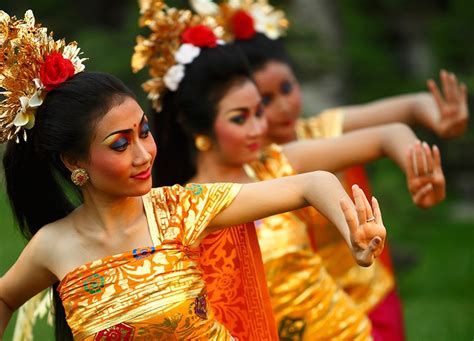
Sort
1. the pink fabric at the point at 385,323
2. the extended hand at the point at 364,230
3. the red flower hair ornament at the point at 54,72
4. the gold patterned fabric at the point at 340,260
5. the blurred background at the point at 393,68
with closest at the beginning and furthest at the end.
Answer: the extended hand at the point at 364,230 → the red flower hair ornament at the point at 54,72 → the gold patterned fabric at the point at 340,260 → the pink fabric at the point at 385,323 → the blurred background at the point at 393,68

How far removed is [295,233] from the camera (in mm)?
3682

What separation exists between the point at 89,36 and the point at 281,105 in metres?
3.87

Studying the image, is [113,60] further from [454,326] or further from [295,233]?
[295,233]

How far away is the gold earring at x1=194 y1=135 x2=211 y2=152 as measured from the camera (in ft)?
12.5

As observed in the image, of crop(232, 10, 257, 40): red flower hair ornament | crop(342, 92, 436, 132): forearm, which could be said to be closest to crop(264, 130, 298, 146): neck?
crop(342, 92, 436, 132): forearm

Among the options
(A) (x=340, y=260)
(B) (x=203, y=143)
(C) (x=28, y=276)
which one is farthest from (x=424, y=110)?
(C) (x=28, y=276)

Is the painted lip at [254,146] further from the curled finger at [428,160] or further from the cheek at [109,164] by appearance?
the cheek at [109,164]

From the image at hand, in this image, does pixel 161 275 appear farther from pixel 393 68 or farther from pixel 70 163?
pixel 393 68

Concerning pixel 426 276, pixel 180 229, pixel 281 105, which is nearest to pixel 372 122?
pixel 281 105

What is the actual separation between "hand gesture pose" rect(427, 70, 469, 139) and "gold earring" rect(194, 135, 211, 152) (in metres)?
0.89

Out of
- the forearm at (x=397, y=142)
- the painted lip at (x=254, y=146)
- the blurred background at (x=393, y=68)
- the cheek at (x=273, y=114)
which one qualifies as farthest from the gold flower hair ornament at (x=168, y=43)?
the blurred background at (x=393, y=68)

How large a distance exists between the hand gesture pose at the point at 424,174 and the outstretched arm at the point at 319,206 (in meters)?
0.65

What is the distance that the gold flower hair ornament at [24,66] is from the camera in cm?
289

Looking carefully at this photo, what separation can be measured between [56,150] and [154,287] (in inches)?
18.9
